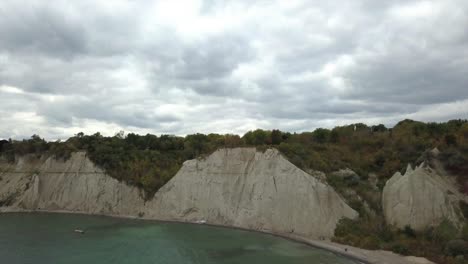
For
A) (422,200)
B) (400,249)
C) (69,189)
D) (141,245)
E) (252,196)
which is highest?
(422,200)

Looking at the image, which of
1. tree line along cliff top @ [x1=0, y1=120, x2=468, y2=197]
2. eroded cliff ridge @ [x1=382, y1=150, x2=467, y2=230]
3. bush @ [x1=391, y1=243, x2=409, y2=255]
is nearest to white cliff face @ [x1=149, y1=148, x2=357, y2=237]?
tree line along cliff top @ [x1=0, y1=120, x2=468, y2=197]

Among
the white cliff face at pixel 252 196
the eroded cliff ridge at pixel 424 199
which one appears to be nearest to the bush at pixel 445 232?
the eroded cliff ridge at pixel 424 199

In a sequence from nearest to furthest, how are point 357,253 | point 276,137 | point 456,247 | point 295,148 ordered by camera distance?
1. point 456,247
2. point 357,253
3. point 295,148
4. point 276,137

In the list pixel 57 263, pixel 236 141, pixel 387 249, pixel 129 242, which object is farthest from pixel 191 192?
pixel 387 249

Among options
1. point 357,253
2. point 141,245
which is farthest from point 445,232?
point 141,245

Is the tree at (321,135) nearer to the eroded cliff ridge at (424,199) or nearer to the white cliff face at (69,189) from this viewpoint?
the eroded cliff ridge at (424,199)

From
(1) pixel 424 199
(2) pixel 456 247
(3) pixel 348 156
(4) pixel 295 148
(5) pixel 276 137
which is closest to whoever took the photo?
(2) pixel 456 247

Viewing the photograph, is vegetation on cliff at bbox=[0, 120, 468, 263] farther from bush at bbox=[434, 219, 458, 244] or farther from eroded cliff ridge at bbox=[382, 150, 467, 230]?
eroded cliff ridge at bbox=[382, 150, 467, 230]

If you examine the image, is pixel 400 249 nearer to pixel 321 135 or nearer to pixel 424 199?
pixel 424 199
